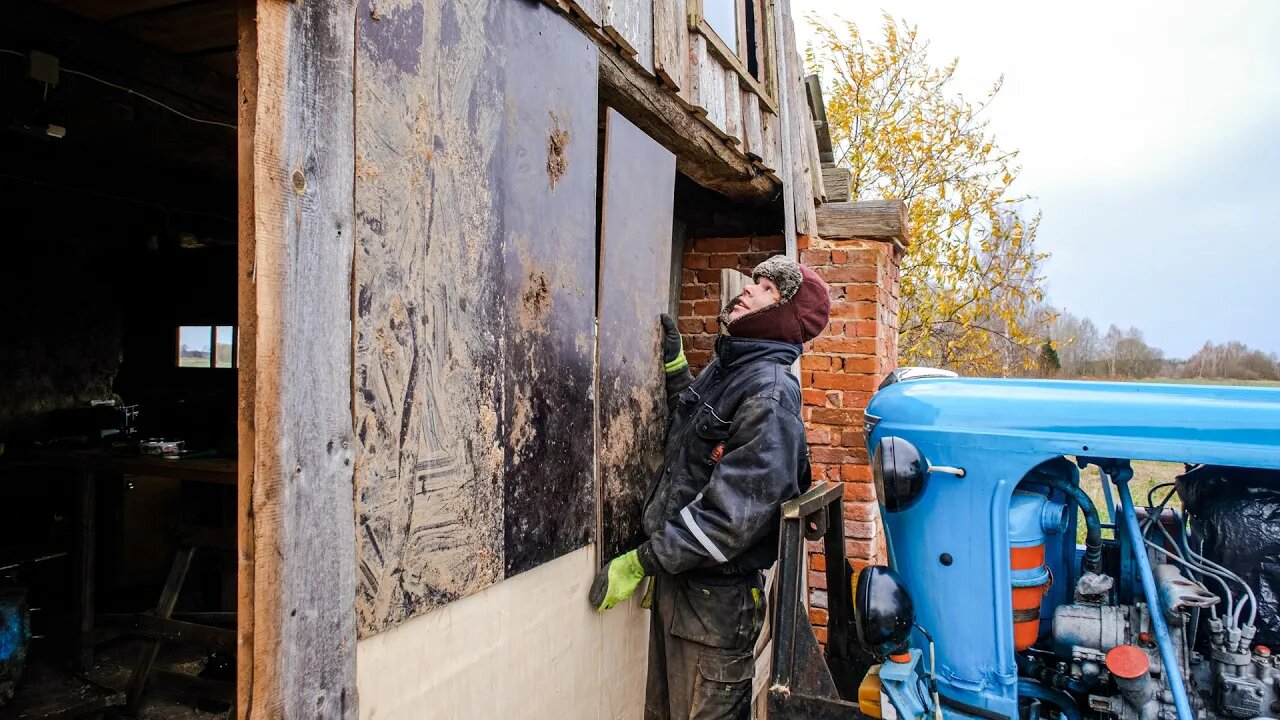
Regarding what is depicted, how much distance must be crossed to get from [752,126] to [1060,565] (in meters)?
2.44

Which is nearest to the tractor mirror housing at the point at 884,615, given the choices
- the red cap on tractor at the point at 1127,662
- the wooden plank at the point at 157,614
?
the red cap on tractor at the point at 1127,662

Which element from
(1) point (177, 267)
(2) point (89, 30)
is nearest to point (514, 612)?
(2) point (89, 30)

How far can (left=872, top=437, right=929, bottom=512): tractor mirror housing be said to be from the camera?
82.7 inches

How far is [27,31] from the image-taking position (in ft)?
8.01

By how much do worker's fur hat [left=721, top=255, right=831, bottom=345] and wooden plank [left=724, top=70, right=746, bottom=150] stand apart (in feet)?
3.26

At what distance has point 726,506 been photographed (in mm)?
2314

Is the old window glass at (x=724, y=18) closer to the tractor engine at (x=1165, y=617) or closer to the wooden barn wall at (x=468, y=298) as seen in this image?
the wooden barn wall at (x=468, y=298)

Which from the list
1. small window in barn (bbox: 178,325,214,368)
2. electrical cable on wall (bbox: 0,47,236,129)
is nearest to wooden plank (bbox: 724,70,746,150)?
electrical cable on wall (bbox: 0,47,236,129)

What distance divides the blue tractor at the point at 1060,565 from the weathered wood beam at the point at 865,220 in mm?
2163

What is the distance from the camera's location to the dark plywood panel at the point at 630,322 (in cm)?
254

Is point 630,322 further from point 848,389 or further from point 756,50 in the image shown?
point 756,50

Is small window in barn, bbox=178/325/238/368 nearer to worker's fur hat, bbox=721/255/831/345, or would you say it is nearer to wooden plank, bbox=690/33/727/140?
wooden plank, bbox=690/33/727/140

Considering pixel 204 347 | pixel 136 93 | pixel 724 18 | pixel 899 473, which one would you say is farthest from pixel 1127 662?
Answer: pixel 204 347

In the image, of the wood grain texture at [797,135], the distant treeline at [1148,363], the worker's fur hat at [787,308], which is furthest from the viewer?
the distant treeline at [1148,363]
